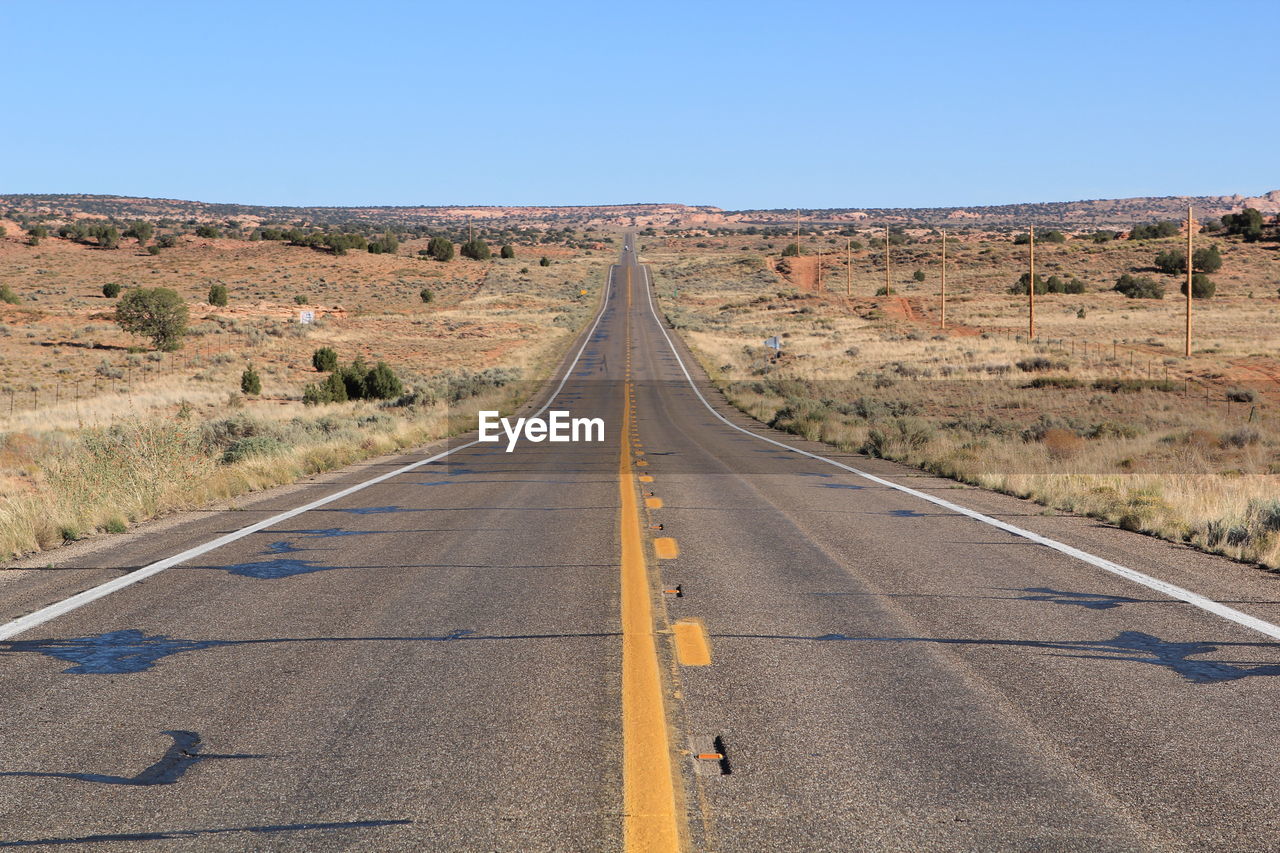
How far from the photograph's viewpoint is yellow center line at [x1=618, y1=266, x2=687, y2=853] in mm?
3527

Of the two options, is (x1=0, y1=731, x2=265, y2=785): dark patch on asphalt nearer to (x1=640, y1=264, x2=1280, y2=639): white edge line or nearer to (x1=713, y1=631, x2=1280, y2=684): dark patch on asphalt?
(x1=713, y1=631, x2=1280, y2=684): dark patch on asphalt

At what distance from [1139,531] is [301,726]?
8.61 metres

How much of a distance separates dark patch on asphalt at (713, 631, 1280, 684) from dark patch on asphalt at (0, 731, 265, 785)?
2.89m

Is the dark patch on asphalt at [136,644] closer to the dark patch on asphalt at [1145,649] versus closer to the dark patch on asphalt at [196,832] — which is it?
the dark patch on asphalt at [1145,649]

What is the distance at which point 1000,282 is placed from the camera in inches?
4358

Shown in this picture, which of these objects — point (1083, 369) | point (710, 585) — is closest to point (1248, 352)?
point (1083, 369)

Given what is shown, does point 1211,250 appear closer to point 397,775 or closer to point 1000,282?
point 1000,282

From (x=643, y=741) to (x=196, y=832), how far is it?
5.43 ft

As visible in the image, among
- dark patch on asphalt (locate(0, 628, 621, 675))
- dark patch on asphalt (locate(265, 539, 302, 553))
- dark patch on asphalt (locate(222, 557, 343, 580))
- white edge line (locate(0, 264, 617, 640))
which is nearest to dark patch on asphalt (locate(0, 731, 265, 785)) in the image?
dark patch on asphalt (locate(0, 628, 621, 675))

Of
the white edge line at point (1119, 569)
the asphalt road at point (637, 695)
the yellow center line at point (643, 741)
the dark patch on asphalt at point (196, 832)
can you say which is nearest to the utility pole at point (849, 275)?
the white edge line at point (1119, 569)

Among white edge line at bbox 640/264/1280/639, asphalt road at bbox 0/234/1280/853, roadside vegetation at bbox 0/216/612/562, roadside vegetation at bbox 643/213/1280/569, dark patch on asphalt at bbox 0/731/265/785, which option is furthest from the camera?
roadside vegetation at bbox 643/213/1280/569

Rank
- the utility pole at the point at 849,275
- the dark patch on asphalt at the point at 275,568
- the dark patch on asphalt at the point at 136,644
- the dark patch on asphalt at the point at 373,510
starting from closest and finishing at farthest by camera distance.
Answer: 1. the dark patch on asphalt at the point at 136,644
2. the dark patch on asphalt at the point at 275,568
3. the dark patch on asphalt at the point at 373,510
4. the utility pole at the point at 849,275

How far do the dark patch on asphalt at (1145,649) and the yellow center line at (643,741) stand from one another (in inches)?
25.3

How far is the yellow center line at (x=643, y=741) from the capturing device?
11.6 ft
